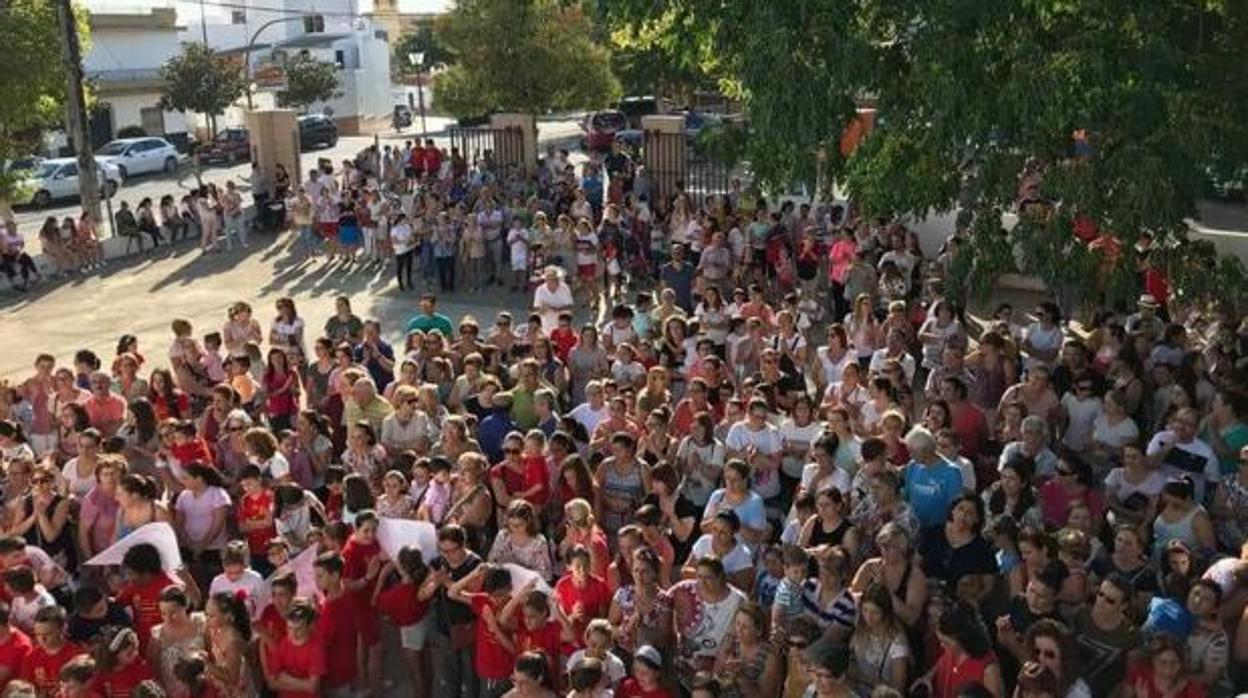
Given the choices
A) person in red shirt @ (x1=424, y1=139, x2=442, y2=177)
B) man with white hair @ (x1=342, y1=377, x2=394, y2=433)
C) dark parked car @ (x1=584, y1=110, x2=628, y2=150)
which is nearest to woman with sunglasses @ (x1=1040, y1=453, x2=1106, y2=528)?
man with white hair @ (x1=342, y1=377, x2=394, y2=433)

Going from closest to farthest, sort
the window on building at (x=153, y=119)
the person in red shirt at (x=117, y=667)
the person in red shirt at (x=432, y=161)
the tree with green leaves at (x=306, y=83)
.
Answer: the person in red shirt at (x=117, y=667), the person in red shirt at (x=432, y=161), the tree with green leaves at (x=306, y=83), the window on building at (x=153, y=119)

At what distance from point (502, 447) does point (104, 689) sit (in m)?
3.47

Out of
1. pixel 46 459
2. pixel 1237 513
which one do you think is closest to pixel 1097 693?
pixel 1237 513

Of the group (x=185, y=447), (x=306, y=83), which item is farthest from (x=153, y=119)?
(x=185, y=447)

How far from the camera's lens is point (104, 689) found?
6.43m

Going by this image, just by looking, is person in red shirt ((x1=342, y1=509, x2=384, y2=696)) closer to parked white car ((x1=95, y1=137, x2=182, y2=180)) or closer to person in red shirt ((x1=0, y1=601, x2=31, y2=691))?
person in red shirt ((x1=0, y1=601, x2=31, y2=691))

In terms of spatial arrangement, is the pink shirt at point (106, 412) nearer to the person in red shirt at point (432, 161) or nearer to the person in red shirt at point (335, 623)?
the person in red shirt at point (335, 623)

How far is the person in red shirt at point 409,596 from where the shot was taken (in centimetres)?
741

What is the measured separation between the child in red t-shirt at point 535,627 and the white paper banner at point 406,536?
0.92 meters

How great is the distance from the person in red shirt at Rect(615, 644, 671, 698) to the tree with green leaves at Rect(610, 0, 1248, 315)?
3385mm

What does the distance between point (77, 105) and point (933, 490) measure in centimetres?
1998

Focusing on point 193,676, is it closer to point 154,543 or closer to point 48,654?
point 48,654

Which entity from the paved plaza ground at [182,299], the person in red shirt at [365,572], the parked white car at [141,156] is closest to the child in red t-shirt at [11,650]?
the person in red shirt at [365,572]

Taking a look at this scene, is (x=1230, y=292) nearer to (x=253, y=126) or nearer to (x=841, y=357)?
(x=841, y=357)
